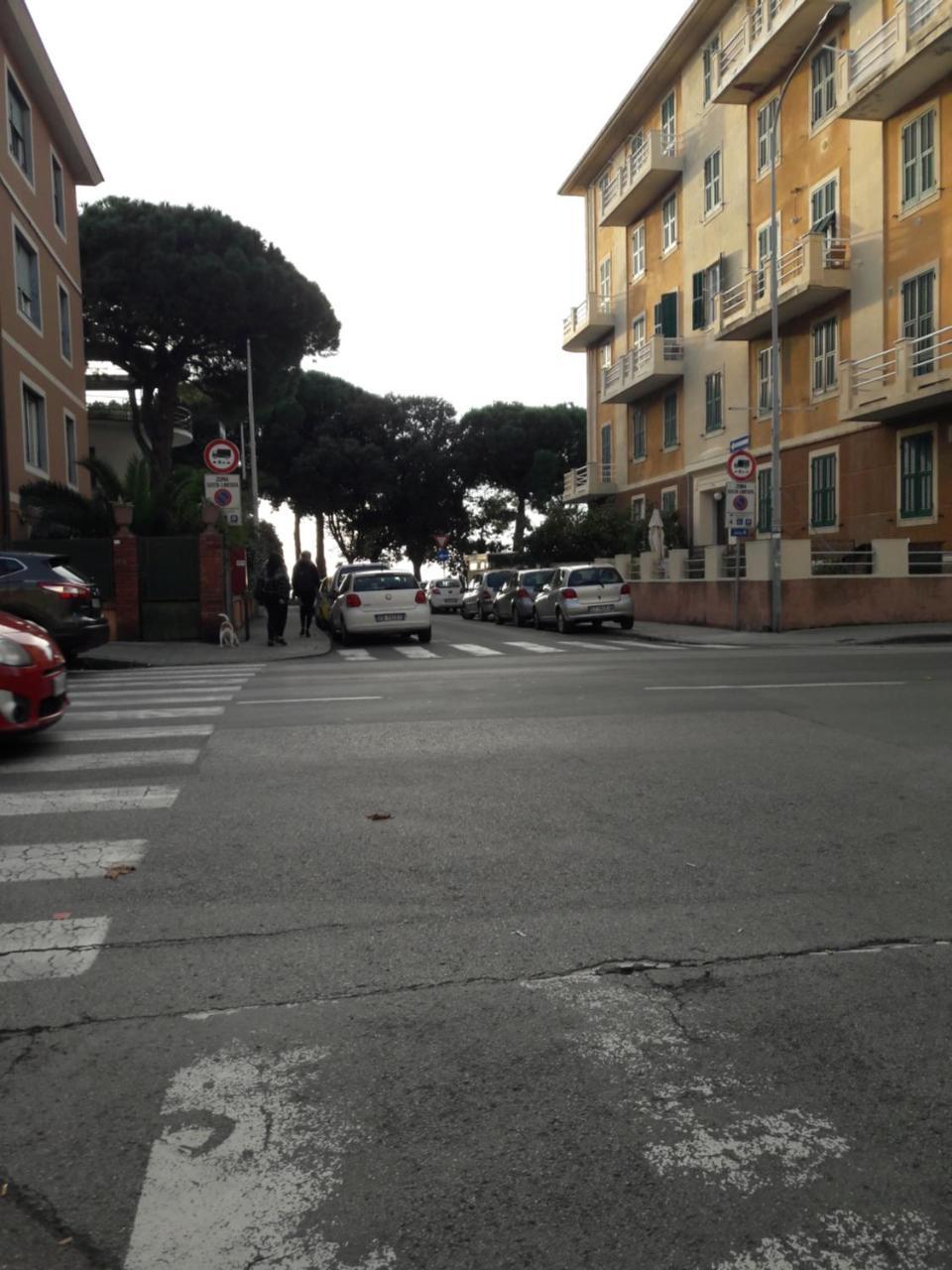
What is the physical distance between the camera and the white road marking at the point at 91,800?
606cm

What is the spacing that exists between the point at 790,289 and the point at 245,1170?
82.6ft

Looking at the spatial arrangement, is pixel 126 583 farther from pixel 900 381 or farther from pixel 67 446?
pixel 900 381

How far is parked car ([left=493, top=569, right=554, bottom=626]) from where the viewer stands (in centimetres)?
2895

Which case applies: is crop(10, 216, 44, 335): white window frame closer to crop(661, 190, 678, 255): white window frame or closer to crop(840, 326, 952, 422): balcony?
crop(840, 326, 952, 422): balcony

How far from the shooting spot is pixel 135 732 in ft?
28.6

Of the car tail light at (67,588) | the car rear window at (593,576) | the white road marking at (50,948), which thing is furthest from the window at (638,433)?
the white road marking at (50,948)

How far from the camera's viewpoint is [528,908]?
4312mm

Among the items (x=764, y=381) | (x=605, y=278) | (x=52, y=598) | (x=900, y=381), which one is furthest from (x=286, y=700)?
(x=605, y=278)

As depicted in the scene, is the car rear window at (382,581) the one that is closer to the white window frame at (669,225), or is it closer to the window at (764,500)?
the window at (764,500)

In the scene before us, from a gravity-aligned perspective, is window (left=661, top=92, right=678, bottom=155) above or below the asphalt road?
above

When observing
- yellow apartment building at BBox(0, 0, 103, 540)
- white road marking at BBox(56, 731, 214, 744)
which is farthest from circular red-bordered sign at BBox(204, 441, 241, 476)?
white road marking at BBox(56, 731, 214, 744)

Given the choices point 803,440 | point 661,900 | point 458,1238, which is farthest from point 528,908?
point 803,440

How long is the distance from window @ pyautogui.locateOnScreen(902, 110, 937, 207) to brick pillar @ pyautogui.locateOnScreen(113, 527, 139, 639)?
16.9 meters

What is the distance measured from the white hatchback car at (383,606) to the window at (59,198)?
13.1m
